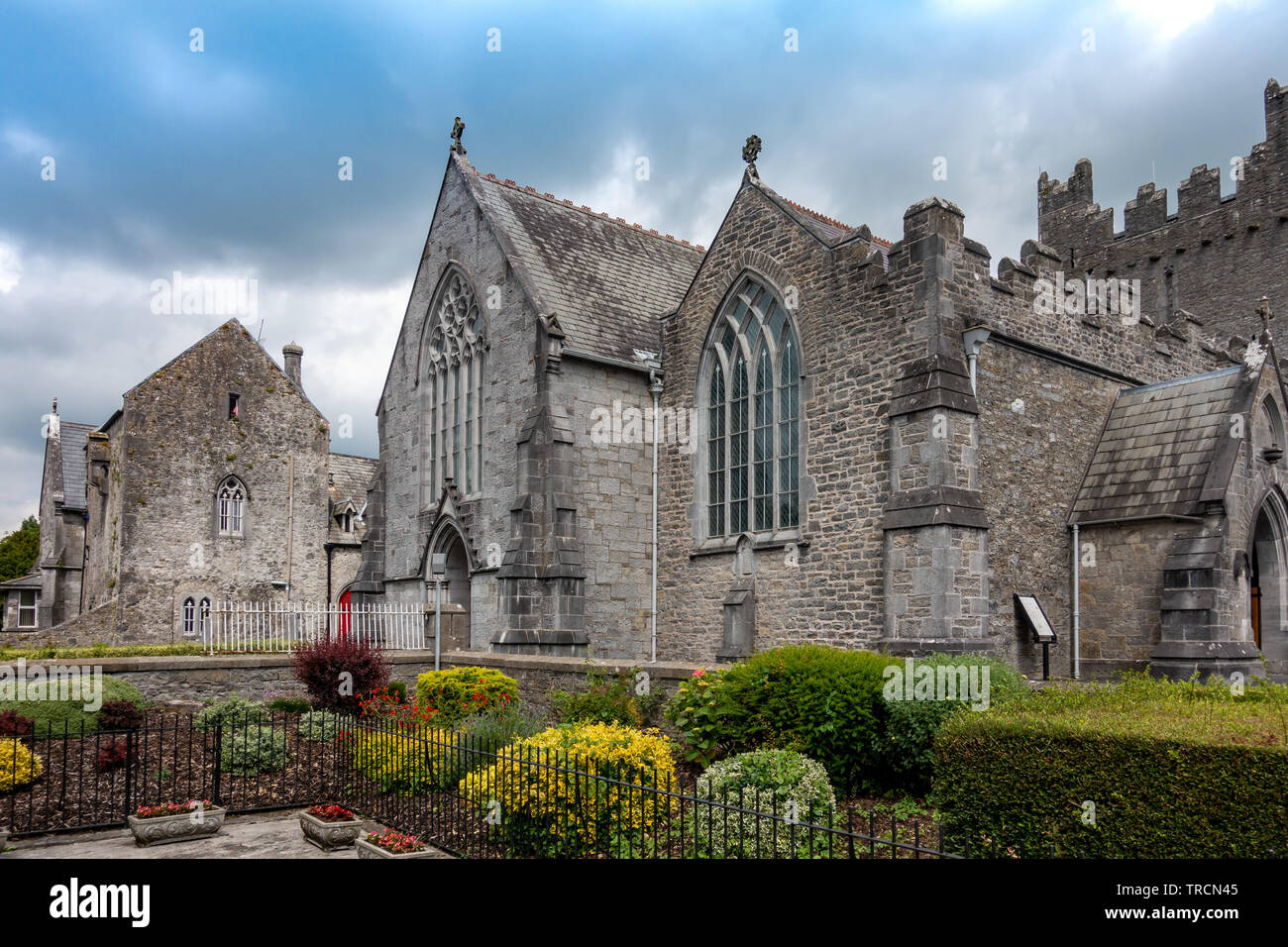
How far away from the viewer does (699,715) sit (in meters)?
11.8

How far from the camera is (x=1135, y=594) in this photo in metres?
16.1

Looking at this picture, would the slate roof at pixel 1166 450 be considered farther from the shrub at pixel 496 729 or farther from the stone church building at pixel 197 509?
the stone church building at pixel 197 509

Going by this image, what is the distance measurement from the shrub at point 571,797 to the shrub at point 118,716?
7238mm

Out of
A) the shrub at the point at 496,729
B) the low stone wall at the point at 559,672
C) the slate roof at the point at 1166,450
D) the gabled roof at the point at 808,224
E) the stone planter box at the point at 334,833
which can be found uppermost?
the gabled roof at the point at 808,224

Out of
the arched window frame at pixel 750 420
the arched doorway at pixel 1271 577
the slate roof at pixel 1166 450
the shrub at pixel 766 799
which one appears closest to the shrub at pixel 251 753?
the shrub at pixel 766 799

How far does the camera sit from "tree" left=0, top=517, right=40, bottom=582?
206 ft

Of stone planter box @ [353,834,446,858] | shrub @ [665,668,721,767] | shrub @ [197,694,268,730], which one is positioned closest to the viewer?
stone planter box @ [353,834,446,858]

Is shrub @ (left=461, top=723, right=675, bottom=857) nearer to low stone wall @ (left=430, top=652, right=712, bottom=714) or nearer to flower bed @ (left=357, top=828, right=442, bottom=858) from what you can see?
flower bed @ (left=357, top=828, right=442, bottom=858)

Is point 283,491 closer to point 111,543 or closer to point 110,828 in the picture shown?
point 111,543

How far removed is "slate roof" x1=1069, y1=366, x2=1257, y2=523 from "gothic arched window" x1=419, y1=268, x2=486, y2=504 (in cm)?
1277

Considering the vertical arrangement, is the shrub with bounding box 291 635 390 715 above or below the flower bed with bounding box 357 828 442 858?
above

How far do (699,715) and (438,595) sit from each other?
28.4ft

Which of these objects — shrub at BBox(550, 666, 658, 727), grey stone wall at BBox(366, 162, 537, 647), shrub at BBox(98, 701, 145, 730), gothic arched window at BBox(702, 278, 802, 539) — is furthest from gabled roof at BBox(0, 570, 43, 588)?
shrub at BBox(550, 666, 658, 727)

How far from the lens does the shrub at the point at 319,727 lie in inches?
568
